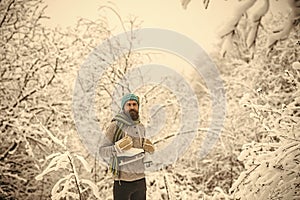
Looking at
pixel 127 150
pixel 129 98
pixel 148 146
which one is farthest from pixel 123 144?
pixel 129 98

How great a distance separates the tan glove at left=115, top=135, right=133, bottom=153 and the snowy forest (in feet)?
0.94

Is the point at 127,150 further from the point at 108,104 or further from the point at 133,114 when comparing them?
the point at 108,104

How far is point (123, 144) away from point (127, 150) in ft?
0.16

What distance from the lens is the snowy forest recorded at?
2824mm

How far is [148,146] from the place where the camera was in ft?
8.93

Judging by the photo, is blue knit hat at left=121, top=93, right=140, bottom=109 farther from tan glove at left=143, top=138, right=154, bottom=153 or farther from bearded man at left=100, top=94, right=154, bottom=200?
tan glove at left=143, top=138, right=154, bottom=153

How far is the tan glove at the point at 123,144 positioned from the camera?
2.62m

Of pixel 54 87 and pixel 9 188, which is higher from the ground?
pixel 54 87

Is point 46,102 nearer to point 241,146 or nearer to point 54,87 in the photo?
point 54,87

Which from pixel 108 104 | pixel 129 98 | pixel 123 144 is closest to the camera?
pixel 123 144

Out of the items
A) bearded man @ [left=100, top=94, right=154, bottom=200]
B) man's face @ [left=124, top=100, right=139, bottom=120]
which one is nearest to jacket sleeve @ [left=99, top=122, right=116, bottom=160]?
bearded man @ [left=100, top=94, right=154, bottom=200]

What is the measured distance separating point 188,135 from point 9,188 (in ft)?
4.03

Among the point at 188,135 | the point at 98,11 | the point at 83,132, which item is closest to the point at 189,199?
the point at 188,135

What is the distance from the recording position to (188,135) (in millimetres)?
2891
